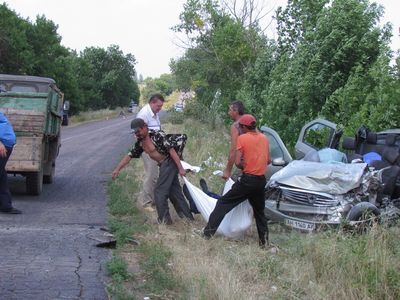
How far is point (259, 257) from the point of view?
6.44 metres

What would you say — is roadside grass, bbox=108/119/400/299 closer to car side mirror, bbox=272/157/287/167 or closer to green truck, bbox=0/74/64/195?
car side mirror, bbox=272/157/287/167

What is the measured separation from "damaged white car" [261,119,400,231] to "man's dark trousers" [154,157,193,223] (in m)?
1.19

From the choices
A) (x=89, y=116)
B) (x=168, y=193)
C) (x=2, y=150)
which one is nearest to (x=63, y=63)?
(x=89, y=116)

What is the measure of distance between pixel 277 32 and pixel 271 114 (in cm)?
409

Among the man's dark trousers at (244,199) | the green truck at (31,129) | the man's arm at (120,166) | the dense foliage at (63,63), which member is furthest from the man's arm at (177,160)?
the dense foliage at (63,63)

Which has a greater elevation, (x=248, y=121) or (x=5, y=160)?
(x=248, y=121)

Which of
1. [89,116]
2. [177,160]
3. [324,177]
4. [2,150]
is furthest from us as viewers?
[89,116]

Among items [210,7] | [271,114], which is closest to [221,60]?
[210,7]

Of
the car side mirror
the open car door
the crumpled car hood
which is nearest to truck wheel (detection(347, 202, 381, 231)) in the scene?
the crumpled car hood

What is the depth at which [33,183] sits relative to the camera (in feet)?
35.4

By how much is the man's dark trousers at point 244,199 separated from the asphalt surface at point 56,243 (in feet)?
4.32

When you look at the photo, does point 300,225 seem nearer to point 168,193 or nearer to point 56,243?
point 168,193

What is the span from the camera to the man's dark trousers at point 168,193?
832 centimetres

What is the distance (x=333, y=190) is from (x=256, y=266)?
2.30 metres
